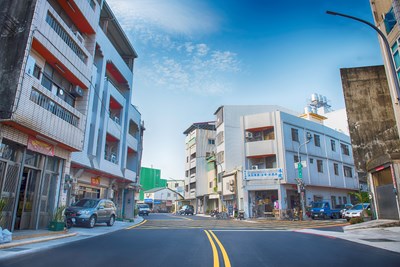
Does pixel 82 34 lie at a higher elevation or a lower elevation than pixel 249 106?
lower

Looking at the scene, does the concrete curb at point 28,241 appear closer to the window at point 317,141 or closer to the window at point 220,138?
the window at point 220,138

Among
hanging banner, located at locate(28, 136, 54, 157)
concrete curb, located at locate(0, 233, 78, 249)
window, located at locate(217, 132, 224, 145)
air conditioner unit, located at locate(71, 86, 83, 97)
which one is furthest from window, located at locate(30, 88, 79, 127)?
window, located at locate(217, 132, 224, 145)

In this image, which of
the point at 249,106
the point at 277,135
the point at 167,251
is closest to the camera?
the point at 167,251

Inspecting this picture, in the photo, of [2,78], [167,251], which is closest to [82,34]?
[2,78]

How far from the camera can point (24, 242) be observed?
9977mm

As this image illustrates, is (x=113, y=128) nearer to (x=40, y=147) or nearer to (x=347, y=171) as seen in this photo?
(x=40, y=147)

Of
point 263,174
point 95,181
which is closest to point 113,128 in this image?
point 95,181

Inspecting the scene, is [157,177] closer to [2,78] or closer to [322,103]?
[322,103]

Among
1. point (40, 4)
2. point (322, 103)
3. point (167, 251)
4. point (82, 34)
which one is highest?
point (322, 103)

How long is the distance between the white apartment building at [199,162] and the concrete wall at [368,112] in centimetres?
3300

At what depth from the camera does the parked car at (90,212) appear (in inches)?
677

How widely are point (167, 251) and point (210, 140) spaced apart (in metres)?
53.4

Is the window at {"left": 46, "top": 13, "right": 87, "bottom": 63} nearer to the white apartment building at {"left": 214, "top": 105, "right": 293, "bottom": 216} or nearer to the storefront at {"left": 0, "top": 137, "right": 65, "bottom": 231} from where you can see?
the storefront at {"left": 0, "top": 137, "right": 65, "bottom": 231}

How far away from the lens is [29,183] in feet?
47.2
